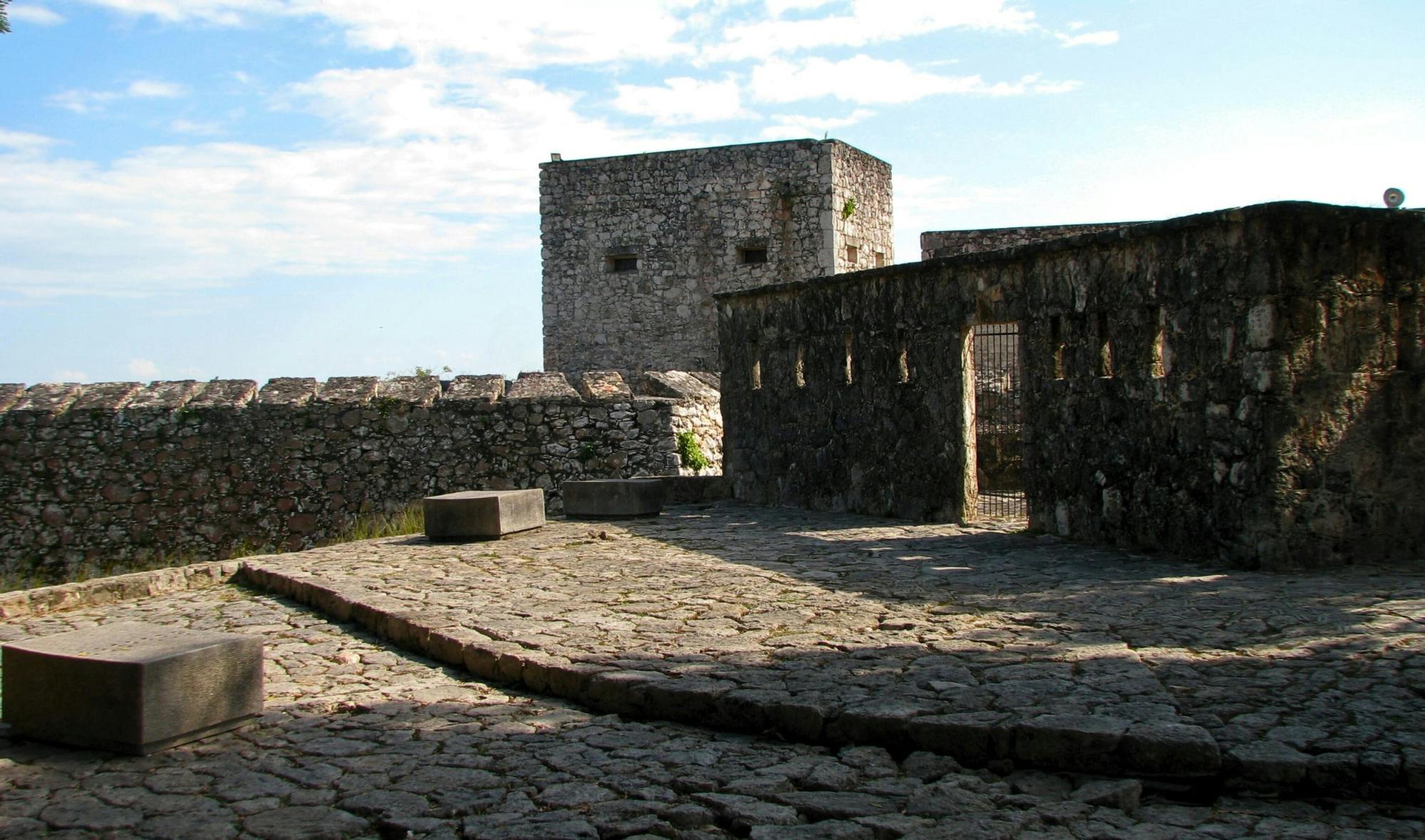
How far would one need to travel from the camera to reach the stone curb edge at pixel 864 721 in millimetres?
3984

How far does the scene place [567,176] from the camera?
23.1 meters

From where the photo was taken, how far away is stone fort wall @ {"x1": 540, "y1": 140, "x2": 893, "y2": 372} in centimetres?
2203

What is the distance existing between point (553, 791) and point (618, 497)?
282 inches

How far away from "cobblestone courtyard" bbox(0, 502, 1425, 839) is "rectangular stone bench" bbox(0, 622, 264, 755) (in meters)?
0.11

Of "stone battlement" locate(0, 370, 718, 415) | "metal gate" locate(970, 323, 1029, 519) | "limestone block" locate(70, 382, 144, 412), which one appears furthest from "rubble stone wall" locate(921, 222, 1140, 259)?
"limestone block" locate(70, 382, 144, 412)

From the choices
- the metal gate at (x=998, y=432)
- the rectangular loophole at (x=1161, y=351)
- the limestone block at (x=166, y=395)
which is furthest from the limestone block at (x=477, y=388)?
the rectangular loophole at (x=1161, y=351)

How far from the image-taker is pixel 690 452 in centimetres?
1346

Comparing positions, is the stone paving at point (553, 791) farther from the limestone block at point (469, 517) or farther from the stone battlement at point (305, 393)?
the stone battlement at point (305, 393)

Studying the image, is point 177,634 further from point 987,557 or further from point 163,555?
point 163,555

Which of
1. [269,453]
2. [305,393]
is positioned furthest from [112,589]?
[305,393]

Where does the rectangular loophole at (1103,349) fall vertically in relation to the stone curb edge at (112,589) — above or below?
above

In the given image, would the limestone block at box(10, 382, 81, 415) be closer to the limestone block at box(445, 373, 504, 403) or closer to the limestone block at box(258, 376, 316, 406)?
the limestone block at box(258, 376, 316, 406)

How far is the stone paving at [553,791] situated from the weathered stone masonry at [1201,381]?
3.77m

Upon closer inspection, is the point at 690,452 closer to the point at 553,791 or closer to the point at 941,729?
the point at 941,729
